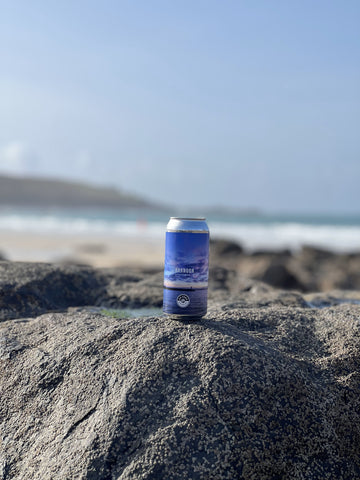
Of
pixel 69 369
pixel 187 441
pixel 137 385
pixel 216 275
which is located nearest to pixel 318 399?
pixel 187 441

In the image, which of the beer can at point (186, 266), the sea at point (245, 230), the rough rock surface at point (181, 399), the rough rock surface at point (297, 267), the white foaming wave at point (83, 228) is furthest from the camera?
the white foaming wave at point (83, 228)

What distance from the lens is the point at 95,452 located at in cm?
182

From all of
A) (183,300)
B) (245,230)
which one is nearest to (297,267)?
(183,300)

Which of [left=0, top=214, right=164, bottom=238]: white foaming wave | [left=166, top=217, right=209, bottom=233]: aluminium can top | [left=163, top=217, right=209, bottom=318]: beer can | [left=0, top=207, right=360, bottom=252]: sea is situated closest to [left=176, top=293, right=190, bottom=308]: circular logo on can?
[left=163, top=217, right=209, bottom=318]: beer can

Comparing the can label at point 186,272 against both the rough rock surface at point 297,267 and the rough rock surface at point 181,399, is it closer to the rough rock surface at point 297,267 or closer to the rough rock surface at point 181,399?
the rough rock surface at point 181,399

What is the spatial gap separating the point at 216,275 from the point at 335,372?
225cm

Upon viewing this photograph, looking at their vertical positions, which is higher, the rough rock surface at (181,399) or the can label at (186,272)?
the can label at (186,272)

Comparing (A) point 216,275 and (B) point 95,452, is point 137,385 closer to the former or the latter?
(B) point 95,452

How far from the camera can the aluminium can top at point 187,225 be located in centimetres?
226

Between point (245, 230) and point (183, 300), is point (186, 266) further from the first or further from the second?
point (245, 230)

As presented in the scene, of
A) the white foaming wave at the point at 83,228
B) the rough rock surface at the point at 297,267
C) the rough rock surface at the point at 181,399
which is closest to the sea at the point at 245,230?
the white foaming wave at the point at 83,228

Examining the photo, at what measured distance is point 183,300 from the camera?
2.27m

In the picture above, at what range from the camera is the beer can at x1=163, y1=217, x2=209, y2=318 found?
226cm

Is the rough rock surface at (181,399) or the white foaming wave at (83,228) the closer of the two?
the rough rock surface at (181,399)
